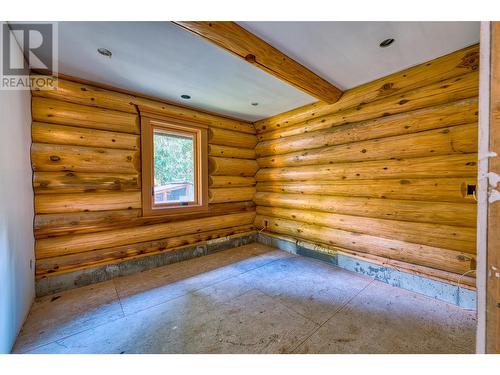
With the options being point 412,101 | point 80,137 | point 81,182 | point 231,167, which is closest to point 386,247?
point 412,101

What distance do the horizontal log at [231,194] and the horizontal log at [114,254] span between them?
0.64 meters

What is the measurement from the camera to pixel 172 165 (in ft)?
11.5

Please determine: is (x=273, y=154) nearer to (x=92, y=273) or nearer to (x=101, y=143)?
(x=101, y=143)

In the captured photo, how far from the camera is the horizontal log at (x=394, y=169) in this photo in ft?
6.59

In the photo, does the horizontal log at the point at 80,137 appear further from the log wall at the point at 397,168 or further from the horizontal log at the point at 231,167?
the log wall at the point at 397,168

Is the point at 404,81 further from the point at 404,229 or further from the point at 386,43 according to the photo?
the point at 404,229

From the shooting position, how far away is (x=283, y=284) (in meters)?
2.54

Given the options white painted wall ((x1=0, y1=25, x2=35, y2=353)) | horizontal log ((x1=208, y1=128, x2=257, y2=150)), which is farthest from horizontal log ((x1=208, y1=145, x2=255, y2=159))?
white painted wall ((x1=0, y1=25, x2=35, y2=353))

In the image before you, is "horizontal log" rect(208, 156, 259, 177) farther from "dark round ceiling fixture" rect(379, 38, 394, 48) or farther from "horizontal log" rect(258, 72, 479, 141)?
"dark round ceiling fixture" rect(379, 38, 394, 48)

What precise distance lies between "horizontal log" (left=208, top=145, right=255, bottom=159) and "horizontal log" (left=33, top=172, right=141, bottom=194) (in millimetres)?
1426

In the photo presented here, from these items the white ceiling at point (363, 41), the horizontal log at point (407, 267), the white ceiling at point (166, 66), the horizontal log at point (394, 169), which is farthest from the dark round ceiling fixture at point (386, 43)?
the horizontal log at point (407, 267)

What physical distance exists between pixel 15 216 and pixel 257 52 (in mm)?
2686
